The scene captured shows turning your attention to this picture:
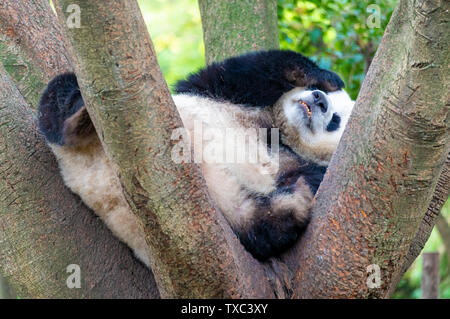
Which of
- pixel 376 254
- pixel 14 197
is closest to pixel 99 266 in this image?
pixel 14 197

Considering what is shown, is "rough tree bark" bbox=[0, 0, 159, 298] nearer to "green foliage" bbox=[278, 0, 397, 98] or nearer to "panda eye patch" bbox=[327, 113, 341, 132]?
"panda eye patch" bbox=[327, 113, 341, 132]

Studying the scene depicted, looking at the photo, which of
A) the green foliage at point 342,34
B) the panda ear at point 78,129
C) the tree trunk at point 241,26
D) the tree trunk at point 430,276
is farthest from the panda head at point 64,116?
the tree trunk at point 430,276

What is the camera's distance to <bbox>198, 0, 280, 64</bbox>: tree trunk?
3.32 m

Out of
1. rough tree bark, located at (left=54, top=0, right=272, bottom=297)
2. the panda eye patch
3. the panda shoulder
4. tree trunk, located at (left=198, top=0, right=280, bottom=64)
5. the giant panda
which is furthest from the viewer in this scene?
tree trunk, located at (left=198, top=0, right=280, bottom=64)

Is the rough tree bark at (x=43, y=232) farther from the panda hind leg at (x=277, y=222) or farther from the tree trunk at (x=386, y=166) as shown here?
the tree trunk at (x=386, y=166)

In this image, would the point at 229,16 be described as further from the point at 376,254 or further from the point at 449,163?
the point at 376,254

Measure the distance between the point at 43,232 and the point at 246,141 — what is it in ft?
3.26

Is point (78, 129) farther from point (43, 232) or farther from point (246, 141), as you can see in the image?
point (246, 141)

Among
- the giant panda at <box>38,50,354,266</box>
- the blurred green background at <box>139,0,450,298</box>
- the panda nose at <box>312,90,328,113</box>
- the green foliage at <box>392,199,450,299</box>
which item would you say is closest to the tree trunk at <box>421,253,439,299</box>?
the green foliage at <box>392,199,450,299</box>

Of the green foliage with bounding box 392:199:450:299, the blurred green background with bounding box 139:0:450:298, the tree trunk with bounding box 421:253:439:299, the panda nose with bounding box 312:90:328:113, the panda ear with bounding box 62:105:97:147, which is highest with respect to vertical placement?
the panda ear with bounding box 62:105:97:147

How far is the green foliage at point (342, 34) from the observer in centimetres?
387

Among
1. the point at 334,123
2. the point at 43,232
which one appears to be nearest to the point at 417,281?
the point at 334,123

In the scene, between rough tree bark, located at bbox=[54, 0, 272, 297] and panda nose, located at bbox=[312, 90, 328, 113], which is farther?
panda nose, located at bbox=[312, 90, 328, 113]

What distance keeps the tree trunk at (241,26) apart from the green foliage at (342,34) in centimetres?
55
